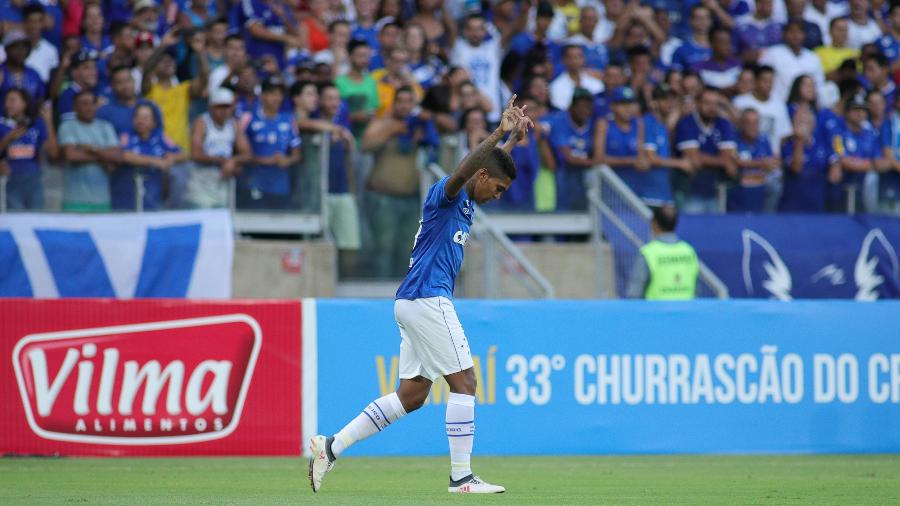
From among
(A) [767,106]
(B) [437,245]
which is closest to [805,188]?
(A) [767,106]

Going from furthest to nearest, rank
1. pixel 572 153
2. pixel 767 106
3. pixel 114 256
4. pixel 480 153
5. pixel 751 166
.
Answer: pixel 767 106, pixel 751 166, pixel 572 153, pixel 114 256, pixel 480 153

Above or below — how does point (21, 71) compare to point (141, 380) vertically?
above

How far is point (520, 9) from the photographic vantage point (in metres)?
18.8

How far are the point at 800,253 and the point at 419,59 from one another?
16.6ft

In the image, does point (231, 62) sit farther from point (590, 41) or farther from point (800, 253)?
point (800, 253)

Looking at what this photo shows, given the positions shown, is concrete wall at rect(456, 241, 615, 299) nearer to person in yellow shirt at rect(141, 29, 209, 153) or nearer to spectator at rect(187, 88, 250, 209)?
spectator at rect(187, 88, 250, 209)

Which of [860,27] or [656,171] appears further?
[860,27]

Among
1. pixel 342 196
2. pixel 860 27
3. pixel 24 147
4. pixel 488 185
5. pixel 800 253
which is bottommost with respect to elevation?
pixel 800 253

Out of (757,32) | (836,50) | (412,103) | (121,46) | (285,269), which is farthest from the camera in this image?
(836,50)

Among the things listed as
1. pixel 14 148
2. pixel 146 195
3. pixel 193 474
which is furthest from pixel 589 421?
pixel 14 148

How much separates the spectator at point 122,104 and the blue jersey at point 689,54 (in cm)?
752

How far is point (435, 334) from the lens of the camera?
912 cm

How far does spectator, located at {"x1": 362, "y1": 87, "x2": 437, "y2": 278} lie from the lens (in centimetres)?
1564

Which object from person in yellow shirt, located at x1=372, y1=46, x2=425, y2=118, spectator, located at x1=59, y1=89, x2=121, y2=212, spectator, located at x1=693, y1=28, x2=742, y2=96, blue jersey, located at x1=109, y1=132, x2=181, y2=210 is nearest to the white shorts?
blue jersey, located at x1=109, y1=132, x2=181, y2=210
